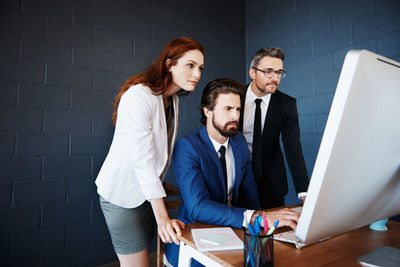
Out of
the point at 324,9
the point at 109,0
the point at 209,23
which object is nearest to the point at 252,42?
the point at 209,23

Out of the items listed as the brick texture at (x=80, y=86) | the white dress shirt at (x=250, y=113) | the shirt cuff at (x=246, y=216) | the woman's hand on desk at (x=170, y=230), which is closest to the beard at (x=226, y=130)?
the white dress shirt at (x=250, y=113)

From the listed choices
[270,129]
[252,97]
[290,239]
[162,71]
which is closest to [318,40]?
[252,97]

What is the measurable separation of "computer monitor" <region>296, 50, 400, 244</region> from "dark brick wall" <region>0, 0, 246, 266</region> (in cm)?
206

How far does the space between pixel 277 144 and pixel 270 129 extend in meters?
0.13

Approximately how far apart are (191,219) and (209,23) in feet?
8.33

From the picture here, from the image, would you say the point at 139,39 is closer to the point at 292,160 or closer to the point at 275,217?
the point at 292,160

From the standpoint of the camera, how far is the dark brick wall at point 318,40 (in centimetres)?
209

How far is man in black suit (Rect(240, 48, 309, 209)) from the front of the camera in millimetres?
1735

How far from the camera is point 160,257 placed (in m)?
1.47

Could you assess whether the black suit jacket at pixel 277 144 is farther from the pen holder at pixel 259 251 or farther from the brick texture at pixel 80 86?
the pen holder at pixel 259 251

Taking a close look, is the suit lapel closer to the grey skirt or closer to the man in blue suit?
the man in blue suit

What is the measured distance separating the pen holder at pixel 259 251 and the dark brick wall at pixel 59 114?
Result: 1.93 meters

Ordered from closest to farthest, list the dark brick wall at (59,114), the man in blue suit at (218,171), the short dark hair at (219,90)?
the man in blue suit at (218,171), the short dark hair at (219,90), the dark brick wall at (59,114)

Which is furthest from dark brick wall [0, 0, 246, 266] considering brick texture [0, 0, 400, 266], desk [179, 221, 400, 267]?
desk [179, 221, 400, 267]
